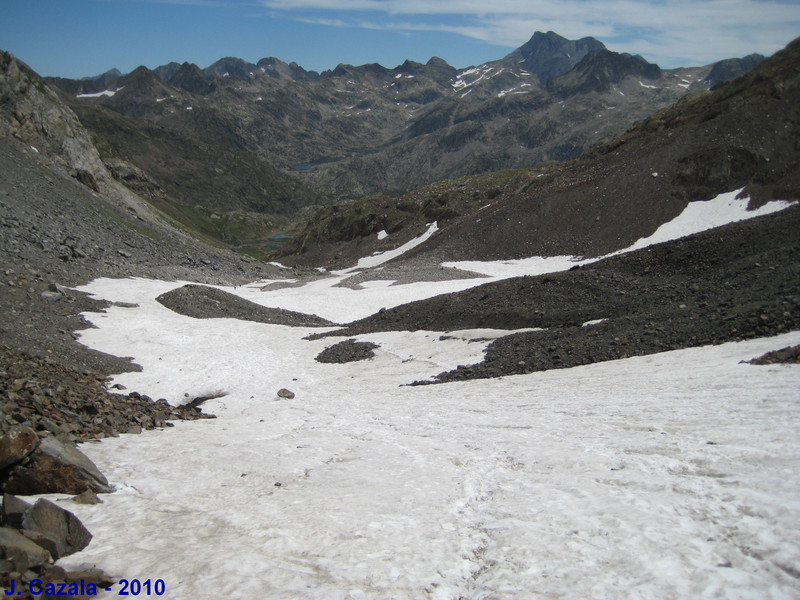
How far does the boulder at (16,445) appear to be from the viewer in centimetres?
791

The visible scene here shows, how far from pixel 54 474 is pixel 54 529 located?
1.75m

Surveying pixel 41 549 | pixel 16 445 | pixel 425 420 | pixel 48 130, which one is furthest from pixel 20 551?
pixel 48 130

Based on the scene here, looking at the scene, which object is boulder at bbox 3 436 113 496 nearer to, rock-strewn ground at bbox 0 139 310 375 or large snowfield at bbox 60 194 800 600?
large snowfield at bbox 60 194 800 600

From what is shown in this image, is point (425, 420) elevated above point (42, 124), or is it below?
below

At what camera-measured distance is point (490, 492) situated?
9031 mm

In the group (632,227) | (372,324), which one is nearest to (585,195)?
(632,227)

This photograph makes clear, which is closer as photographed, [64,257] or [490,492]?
[490,492]

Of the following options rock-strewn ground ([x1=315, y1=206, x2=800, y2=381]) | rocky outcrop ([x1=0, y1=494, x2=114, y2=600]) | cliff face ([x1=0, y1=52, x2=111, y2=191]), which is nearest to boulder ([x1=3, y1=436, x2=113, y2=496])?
rocky outcrop ([x1=0, y1=494, x2=114, y2=600])

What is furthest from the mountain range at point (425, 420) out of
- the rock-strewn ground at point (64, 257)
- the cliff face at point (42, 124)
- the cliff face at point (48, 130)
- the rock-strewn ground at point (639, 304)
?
the cliff face at point (42, 124)

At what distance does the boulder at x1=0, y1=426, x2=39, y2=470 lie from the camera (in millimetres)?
7914

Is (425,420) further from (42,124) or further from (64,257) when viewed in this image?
(42,124)

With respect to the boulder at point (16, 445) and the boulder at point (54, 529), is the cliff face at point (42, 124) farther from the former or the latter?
the boulder at point (54, 529)

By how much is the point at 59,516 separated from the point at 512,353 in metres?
16.3

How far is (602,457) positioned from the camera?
973 cm
